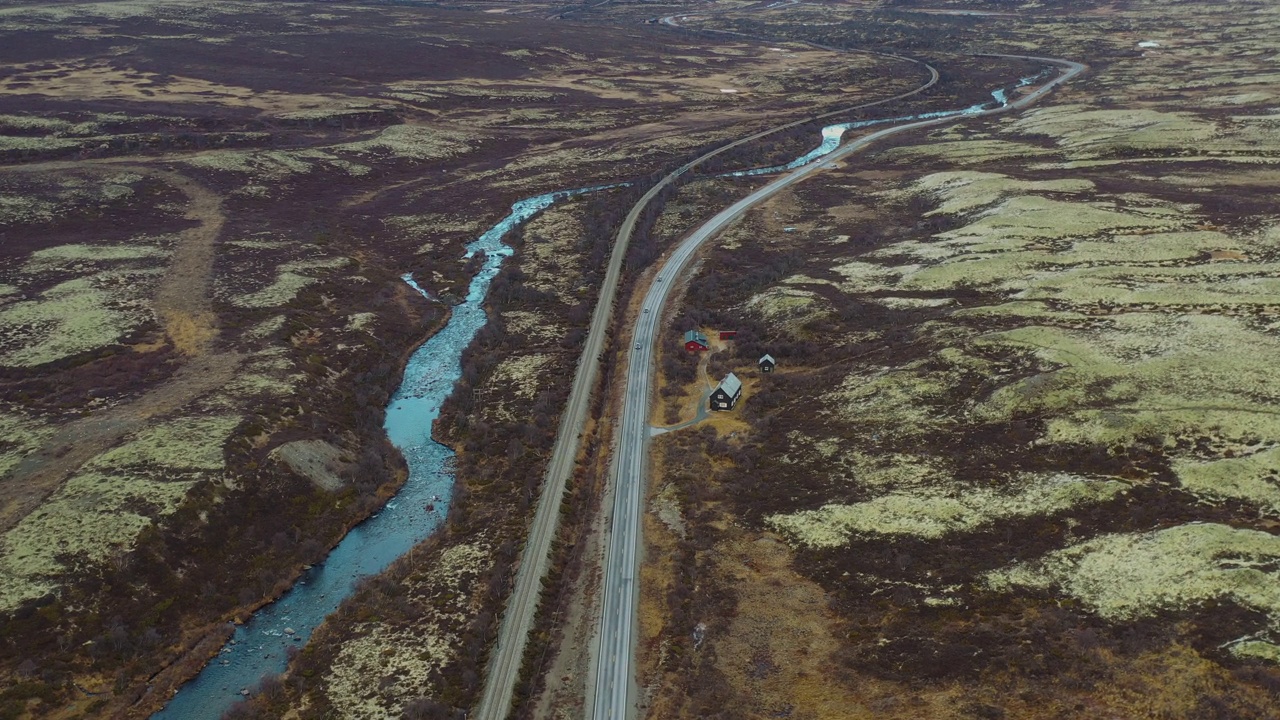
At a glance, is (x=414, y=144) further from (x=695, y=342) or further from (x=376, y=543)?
(x=376, y=543)

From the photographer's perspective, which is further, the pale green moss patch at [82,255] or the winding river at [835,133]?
the winding river at [835,133]

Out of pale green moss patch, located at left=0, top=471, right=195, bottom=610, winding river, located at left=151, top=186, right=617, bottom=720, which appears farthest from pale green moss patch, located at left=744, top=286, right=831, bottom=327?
pale green moss patch, located at left=0, top=471, right=195, bottom=610

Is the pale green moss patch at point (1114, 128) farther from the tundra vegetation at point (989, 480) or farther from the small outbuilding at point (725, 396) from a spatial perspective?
the small outbuilding at point (725, 396)

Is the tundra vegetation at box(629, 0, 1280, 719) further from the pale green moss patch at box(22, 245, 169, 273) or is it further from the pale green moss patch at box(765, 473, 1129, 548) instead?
the pale green moss patch at box(22, 245, 169, 273)

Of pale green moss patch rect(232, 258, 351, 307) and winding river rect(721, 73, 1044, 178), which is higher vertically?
winding river rect(721, 73, 1044, 178)

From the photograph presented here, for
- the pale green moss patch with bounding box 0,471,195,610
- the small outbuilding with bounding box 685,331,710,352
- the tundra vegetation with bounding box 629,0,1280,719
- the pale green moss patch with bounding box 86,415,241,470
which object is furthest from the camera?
the small outbuilding with bounding box 685,331,710,352

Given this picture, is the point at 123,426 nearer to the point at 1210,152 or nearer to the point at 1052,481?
the point at 1052,481

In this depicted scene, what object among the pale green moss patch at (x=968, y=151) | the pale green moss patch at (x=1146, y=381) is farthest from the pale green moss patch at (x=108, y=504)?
the pale green moss patch at (x=968, y=151)
